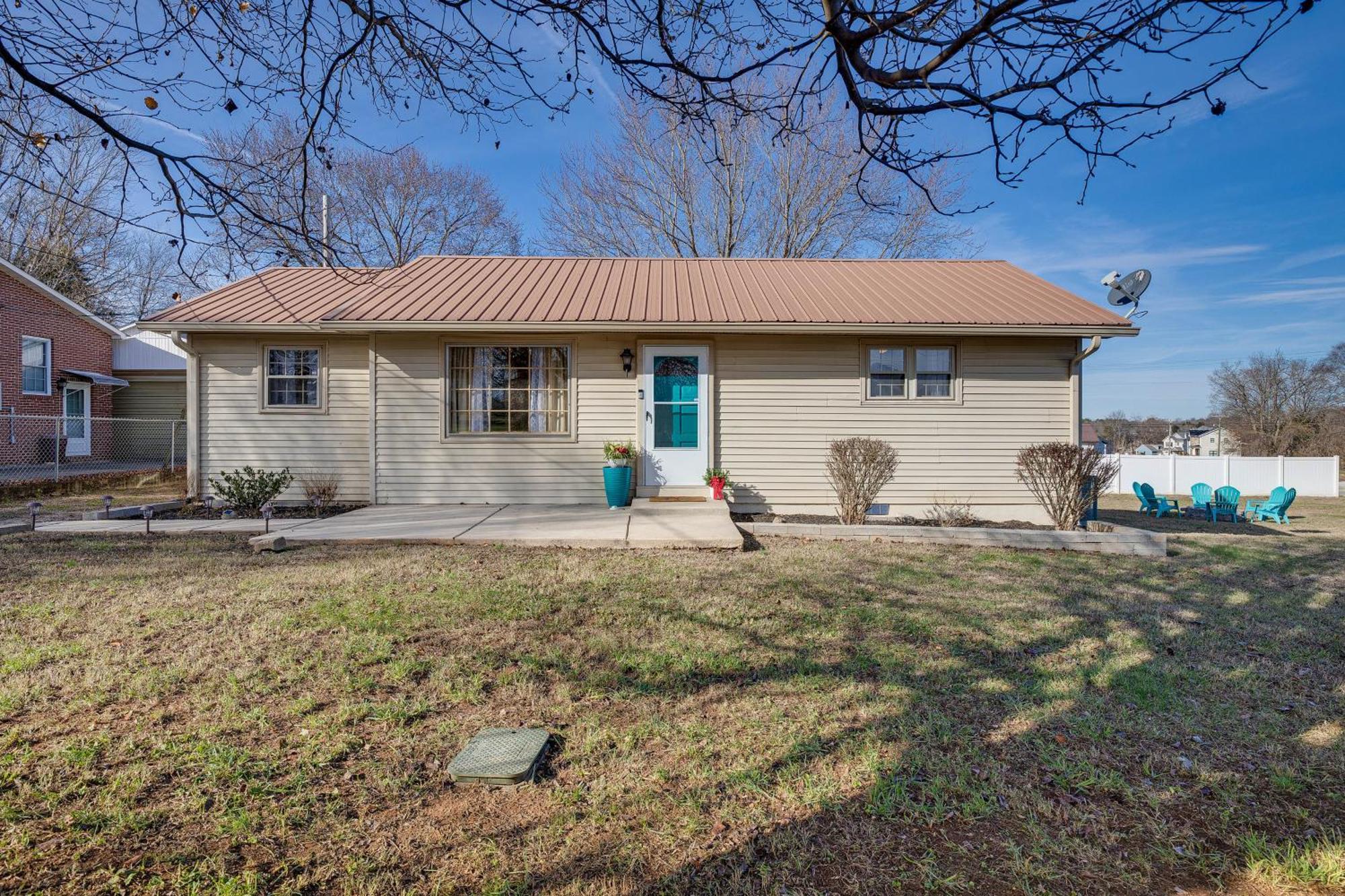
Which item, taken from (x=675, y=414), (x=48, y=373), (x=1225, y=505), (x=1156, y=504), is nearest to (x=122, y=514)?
(x=675, y=414)

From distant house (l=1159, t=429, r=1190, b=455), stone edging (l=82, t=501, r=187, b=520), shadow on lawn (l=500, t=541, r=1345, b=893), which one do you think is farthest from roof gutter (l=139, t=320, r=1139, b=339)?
distant house (l=1159, t=429, r=1190, b=455)

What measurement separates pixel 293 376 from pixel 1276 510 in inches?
781

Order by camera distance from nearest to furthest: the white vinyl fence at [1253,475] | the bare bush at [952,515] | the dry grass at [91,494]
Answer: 1. the bare bush at [952,515]
2. the dry grass at [91,494]
3. the white vinyl fence at [1253,475]

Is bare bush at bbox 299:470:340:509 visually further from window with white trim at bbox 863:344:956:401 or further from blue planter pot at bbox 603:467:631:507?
window with white trim at bbox 863:344:956:401

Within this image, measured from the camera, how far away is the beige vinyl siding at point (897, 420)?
885cm

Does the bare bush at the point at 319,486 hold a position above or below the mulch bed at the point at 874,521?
above

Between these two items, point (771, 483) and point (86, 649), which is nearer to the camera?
point (86, 649)

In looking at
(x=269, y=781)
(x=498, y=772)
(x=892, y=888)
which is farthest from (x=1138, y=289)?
(x=269, y=781)

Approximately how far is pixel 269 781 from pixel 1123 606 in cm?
573

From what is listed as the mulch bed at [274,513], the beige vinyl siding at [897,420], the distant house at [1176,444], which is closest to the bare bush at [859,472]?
the beige vinyl siding at [897,420]

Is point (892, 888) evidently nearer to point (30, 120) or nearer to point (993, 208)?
point (993, 208)

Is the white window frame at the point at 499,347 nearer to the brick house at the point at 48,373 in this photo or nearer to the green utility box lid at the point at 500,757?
the green utility box lid at the point at 500,757

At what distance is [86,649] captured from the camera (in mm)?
3459

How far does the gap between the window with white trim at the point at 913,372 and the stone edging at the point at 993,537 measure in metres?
2.44
